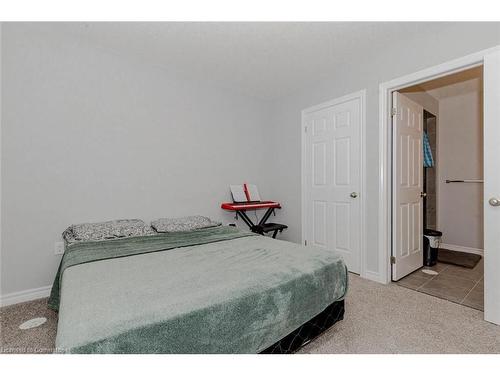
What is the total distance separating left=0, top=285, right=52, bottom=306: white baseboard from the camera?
7.13ft

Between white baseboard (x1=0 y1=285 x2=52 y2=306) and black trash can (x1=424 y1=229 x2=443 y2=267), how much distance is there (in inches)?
168

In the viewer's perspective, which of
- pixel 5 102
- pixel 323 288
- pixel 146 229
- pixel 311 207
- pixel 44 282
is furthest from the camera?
pixel 311 207

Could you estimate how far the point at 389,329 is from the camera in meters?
1.78

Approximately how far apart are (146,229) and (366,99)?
277cm

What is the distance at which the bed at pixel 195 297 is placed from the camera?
98 centimetres

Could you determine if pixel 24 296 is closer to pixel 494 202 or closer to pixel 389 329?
pixel 389 329

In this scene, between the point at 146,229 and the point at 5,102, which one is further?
the point at 146,229

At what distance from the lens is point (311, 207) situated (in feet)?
11.5

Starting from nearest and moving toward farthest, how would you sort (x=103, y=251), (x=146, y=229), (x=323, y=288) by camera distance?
(x=323, y=288)
(x=103, y=251)
(x=146, y=229)

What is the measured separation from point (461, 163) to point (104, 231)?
16.6 ft

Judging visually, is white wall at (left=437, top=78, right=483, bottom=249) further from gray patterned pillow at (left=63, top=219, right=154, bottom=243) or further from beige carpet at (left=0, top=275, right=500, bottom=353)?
gray patterned pillow at (left=63, top=219, right=154, bottom=243)
